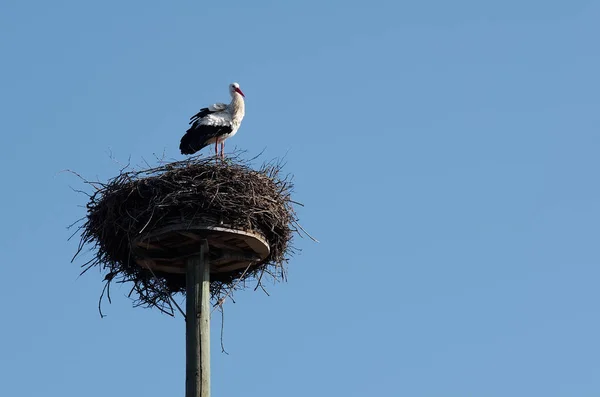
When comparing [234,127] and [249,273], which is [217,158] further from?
[234,127]

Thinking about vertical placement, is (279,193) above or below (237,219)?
above

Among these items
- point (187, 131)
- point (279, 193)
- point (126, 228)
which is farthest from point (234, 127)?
point (126, 228)

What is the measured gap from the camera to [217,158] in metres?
13.5

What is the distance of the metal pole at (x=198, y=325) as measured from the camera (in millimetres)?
11914

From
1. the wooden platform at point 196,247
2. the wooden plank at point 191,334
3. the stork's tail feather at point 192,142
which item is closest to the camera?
the wooden plank at point 191,334

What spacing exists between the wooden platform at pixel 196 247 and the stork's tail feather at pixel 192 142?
3.54 m

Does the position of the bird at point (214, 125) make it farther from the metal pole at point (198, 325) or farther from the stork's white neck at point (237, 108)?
the metal pole at point (198, 325)

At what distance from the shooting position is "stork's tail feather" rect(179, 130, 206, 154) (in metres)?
16.7

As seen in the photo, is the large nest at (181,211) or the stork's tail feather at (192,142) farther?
the stork's tail feather at (192,142)

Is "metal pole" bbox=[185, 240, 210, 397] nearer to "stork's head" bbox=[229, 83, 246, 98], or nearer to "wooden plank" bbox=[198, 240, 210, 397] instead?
"wooden plank" bbox=[198, 240, 210, 397]

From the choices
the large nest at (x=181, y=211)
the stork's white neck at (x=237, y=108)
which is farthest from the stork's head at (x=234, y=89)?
the large nest at (x=181, y=211)

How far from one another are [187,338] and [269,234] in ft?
5.68

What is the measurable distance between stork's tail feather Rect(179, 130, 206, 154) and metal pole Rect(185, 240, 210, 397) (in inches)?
156

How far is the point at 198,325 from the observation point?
40.5ft
